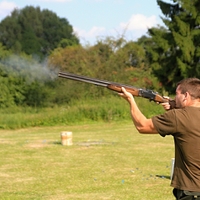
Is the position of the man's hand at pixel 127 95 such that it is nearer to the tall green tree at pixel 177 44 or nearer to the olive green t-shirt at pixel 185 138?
the olive green t-shirt at pixel 185 138

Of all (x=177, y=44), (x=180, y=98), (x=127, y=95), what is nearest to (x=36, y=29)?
(x=177, y=44)

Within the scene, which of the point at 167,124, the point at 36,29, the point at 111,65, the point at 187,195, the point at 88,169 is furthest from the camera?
the point at 36,29

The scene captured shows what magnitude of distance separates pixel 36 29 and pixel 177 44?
46750mm

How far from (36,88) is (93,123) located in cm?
822

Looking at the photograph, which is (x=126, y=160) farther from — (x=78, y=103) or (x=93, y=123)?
(x=78, y=103)

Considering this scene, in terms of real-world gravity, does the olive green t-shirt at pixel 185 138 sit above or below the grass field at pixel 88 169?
above

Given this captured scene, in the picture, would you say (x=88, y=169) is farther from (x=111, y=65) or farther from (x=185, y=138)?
(x=111, y=65)

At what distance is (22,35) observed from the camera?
247 feet

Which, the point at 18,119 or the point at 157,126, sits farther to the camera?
the point at 18,119

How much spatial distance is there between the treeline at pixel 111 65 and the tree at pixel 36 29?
27057 mm

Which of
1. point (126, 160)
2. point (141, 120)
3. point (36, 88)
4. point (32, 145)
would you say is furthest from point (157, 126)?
point (36, 88)

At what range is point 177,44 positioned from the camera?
1540 inches

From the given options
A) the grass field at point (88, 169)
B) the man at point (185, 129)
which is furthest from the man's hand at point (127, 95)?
the grass field at point (88, 169)

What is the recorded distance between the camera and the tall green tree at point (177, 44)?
3891cm
